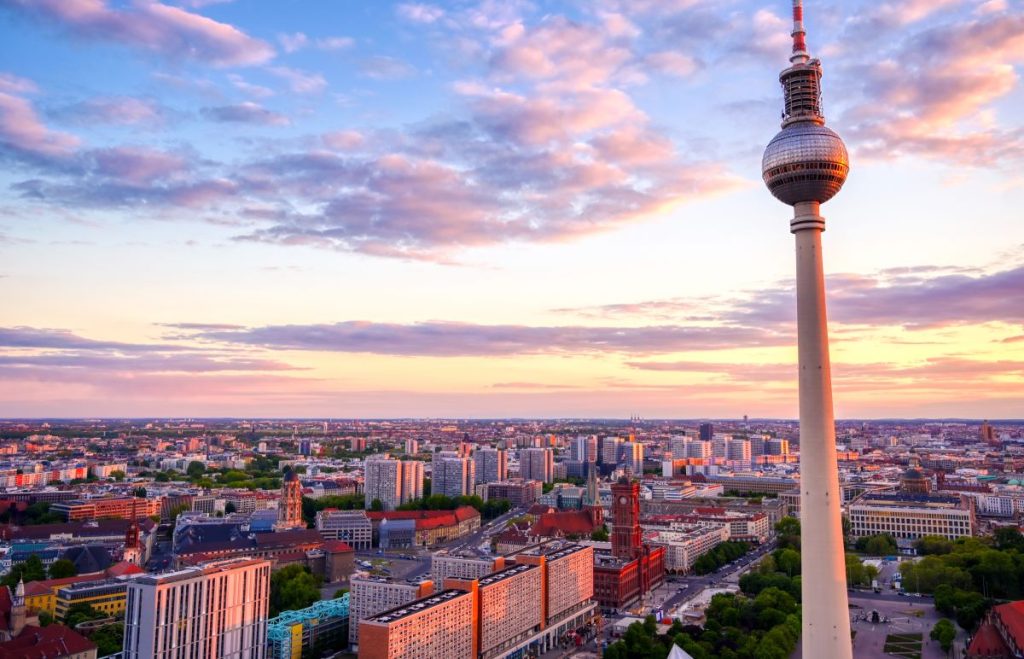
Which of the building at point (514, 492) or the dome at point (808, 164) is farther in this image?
the building at point (514, 492)

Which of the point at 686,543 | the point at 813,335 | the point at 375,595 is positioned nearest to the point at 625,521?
the point at 686,543

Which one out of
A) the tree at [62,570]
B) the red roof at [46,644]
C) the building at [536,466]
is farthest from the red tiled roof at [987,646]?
the building at [536,466]

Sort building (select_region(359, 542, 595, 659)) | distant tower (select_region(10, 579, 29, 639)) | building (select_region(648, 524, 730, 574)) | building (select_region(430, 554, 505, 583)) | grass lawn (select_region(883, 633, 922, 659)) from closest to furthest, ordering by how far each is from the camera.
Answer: building (select_region(359, 542, 595, 659)), grass lawn (select_region(883, 633, 922, 659)), distant tower (select_region(10, 579, 29, 639)), building (select_region(430, 554, 505, 583)), building (select_region(648, 524, 730, 574))

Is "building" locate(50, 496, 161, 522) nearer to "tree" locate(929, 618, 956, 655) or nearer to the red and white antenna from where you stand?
"tree" locate(929, 618, 956, 655)

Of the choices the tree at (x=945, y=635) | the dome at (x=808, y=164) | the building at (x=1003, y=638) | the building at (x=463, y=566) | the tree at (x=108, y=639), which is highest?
the dome at (x=808, y=164)

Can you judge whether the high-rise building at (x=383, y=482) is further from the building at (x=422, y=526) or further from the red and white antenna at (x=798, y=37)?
the red and white antenna at (x=798, y=37)

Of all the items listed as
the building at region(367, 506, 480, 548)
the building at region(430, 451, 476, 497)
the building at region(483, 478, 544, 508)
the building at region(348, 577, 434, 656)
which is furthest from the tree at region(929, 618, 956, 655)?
the building at region(430, 451, 476, 497)

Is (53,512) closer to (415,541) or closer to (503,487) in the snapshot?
(415,541)

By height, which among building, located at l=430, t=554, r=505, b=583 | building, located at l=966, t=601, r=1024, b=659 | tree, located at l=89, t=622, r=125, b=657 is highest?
building, located at l=430, t=554, r=505, b=583
